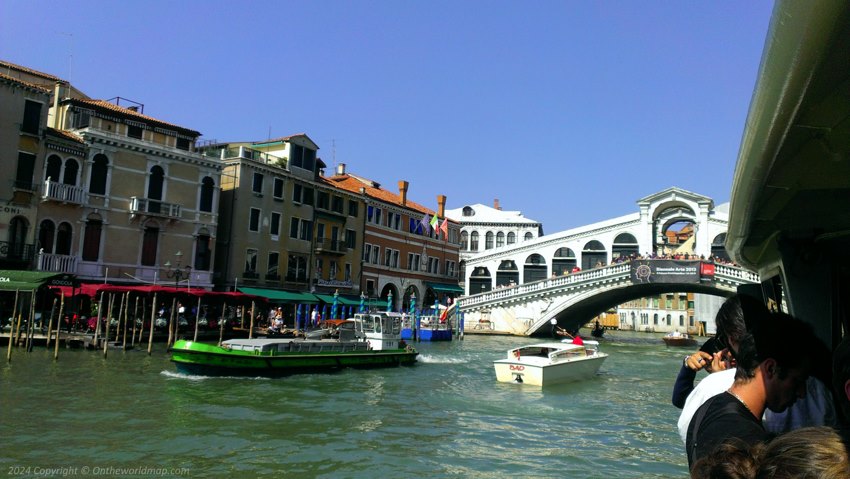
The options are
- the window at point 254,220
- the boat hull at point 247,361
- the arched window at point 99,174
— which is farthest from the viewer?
the window at point 254,220

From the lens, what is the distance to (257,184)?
30844 millimetres

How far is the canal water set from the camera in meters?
8.42

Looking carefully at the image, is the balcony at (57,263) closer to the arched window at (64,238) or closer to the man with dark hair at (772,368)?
the arched window at (64,238)

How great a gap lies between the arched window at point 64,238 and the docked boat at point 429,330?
1446 centimetres

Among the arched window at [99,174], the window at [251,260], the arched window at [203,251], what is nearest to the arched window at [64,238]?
the arched window at [99,174]

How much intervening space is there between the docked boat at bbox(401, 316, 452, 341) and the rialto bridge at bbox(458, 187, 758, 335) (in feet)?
14.0

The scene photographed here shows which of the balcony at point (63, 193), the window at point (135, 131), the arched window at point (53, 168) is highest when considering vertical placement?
the window at point (135, 131)

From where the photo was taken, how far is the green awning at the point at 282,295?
29938mm

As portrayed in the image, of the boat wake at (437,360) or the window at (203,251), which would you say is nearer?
the boat wake at (437,360)

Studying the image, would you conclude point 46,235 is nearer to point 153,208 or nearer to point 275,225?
point 153,208

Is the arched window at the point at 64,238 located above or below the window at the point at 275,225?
below

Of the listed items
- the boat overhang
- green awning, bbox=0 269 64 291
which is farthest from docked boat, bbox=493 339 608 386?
green awning, bbox=0 269 64 291

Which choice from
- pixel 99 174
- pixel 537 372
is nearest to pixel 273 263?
pixel 99 174

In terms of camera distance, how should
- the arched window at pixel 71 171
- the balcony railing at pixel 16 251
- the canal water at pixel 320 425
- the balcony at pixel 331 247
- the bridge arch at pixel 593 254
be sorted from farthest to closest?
the bridge arch at pixel 593 254 < the balcony at pixel 331 247 < the arched window at pixel 71 171 < the balcony railing at pixel 16 251 < the canal water at pixel 320 425
